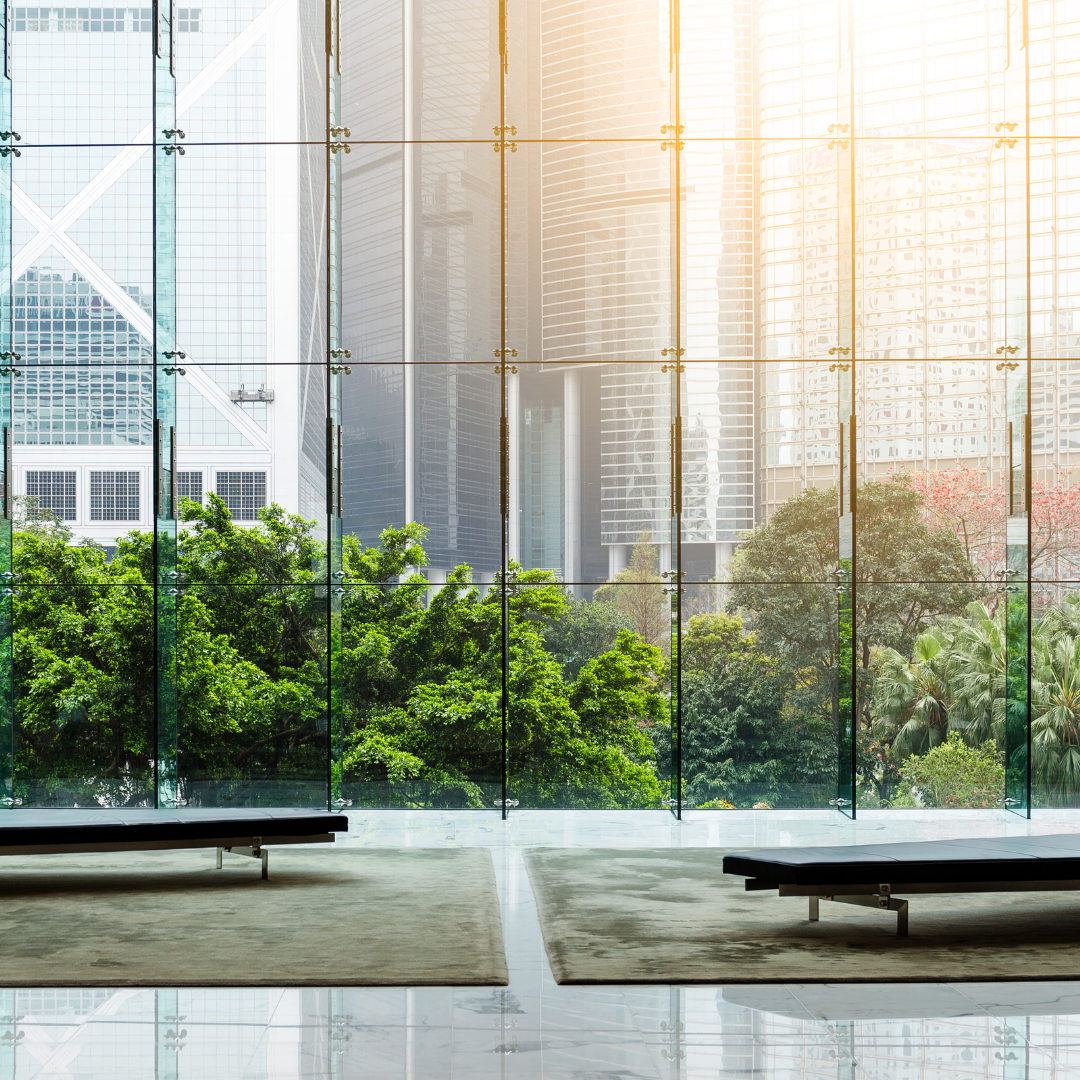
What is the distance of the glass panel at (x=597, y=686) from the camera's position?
28.7ft

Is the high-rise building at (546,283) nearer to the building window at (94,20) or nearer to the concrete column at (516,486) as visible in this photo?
the concrete column at (516,486)

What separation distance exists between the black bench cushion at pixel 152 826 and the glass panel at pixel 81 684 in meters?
2.61

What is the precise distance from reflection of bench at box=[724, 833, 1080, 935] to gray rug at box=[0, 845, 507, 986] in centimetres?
101

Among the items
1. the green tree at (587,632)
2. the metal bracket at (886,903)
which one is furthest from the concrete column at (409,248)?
the metal bracket at (886,903)

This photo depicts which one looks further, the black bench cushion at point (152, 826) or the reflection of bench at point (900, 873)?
the black bench cushion at point (152, 826)

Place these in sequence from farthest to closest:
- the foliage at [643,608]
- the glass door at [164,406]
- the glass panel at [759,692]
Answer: the foliage at [643,608]
the glass panel at [759,692]
the glass door at [164,406]

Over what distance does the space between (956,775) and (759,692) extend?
5.04 ft

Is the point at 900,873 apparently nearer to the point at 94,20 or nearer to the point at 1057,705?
the point at 1057,705

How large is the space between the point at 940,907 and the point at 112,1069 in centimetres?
319

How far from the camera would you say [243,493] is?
27.7 ft

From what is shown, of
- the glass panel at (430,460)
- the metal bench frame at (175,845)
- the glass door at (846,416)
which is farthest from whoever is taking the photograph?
the glass panel at (430,460)

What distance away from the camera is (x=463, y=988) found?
3.46 meters

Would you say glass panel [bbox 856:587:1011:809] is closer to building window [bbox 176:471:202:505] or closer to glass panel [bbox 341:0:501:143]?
glass panel [bbox 341:0:501:143]

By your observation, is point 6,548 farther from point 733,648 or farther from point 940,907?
point 940,907
